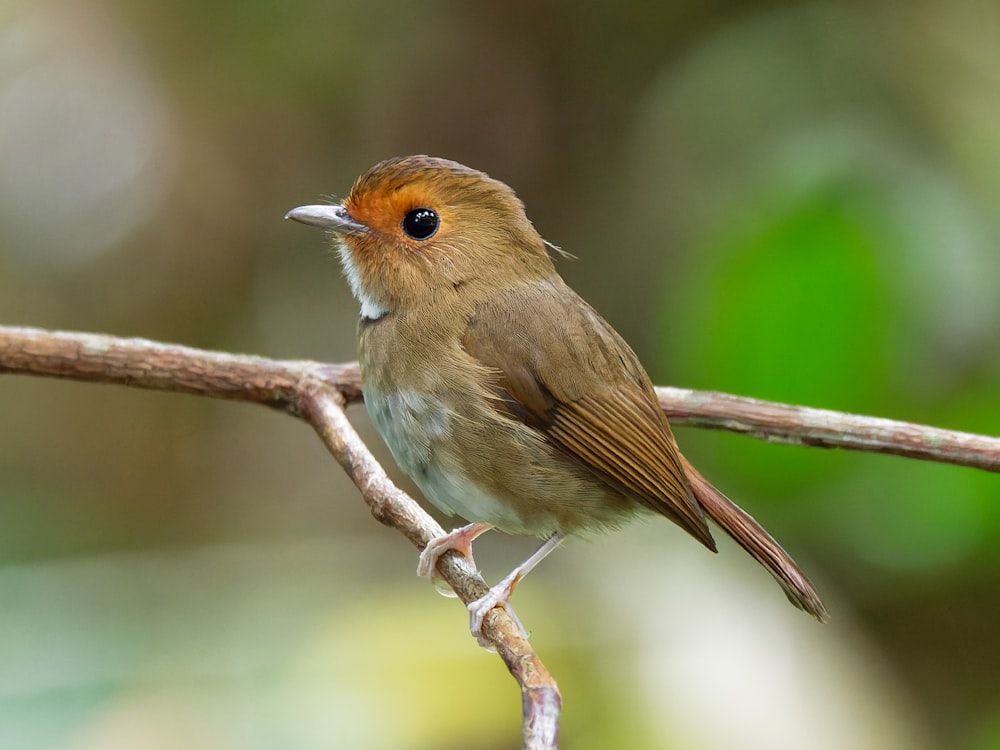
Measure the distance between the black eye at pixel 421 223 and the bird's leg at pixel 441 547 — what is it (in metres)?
0.68

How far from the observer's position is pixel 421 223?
8.89ft

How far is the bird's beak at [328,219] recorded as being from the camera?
8.89 ft

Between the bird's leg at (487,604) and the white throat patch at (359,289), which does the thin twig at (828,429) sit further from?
the white throat patch at (359,289)

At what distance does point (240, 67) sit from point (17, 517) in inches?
86.4

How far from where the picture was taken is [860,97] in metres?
4.34

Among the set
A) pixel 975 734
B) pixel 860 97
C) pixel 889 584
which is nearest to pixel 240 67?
pixel 860 97

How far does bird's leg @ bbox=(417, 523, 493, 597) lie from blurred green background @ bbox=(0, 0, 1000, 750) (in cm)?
43

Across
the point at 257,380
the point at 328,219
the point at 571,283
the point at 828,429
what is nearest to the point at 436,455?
the point at 257,380

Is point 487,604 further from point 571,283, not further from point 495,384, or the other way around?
point 571,283

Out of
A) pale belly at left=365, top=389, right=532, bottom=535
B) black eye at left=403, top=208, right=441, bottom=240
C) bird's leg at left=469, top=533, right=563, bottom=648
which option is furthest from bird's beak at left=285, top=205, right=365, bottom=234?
bird's leg at left=469, top=533, right=563, bottom=648

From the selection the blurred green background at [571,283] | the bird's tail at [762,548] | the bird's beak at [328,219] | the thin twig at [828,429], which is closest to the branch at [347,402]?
the thin twig at [828,429]

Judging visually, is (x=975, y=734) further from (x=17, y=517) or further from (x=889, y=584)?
(x=17, y=517)

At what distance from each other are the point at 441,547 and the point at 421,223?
764mm

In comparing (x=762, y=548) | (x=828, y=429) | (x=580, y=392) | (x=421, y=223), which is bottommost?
(x=762, y=548)
